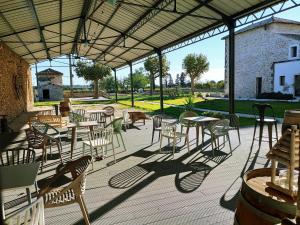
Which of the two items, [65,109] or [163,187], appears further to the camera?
[65,109]

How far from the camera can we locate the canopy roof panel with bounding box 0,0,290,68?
730 centimetres

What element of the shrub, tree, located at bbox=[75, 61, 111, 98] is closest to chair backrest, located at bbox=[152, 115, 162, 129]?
the shrub

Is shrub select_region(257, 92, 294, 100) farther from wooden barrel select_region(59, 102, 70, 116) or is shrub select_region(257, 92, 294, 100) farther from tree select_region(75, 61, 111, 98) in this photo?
tree select_region(75, 61, 111, 98)

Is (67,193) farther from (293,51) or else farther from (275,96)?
(293,51)

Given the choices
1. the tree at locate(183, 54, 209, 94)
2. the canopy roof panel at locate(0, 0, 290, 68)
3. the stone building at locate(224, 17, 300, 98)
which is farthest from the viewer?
the tree at locate(183, 54, 209, 94)

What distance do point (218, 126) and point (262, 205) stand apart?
15.0ft

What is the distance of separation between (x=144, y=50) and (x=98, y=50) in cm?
428

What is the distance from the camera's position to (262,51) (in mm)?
23672

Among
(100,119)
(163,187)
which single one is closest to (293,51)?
(100,119)

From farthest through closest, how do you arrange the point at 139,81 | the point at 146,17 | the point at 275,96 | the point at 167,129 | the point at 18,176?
1. the point at 139,81
2. the point at 275,96
3. the point at 146,17
4. the point at 167,129
5. the point at 18,176

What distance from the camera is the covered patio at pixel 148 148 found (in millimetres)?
3307

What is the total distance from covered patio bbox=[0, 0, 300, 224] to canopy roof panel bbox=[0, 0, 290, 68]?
39mm

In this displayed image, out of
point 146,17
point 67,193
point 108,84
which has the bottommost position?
point 67,193

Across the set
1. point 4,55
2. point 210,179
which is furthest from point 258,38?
point 210,179
